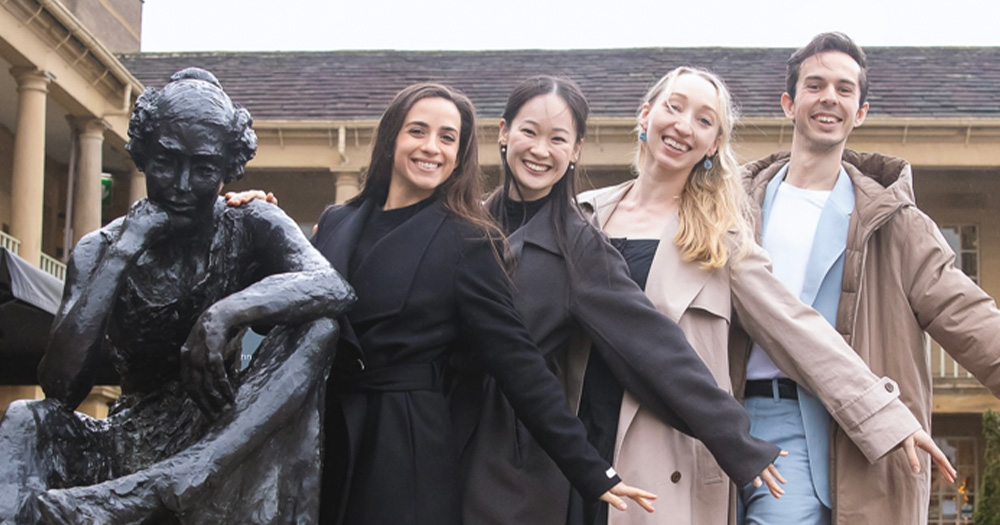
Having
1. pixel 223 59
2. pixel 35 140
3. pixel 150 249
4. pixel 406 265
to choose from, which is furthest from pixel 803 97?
pixel 223 59

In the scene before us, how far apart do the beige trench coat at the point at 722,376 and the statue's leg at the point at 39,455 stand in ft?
4.74

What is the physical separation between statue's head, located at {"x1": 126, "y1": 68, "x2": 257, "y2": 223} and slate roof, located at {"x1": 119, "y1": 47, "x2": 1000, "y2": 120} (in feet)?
43.7

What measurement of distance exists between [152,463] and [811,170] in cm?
234

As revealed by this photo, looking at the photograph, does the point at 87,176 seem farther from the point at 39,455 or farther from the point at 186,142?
the point at 39,455

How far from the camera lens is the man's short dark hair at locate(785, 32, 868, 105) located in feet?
13.1

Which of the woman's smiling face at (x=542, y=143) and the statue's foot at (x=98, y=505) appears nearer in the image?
the statue's foot at (x=98, y=505)

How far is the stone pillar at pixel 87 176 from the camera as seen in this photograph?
14.8 m

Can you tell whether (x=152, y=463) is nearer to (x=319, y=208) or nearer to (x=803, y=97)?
(x=803, y=97)

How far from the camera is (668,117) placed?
148 inches

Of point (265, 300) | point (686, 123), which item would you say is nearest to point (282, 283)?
point (265, 300)

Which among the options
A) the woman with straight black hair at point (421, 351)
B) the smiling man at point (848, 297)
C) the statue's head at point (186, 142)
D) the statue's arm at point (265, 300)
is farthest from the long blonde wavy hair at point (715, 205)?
the statue's head at point (186, 142)

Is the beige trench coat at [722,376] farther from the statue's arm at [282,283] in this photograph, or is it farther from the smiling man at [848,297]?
the statue's arm at [282,283]

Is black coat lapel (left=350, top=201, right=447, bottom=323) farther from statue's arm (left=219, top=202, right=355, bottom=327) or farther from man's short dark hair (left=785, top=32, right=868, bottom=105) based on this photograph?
man's short dark hair (left=785, top=32, right=868, bottom=105)

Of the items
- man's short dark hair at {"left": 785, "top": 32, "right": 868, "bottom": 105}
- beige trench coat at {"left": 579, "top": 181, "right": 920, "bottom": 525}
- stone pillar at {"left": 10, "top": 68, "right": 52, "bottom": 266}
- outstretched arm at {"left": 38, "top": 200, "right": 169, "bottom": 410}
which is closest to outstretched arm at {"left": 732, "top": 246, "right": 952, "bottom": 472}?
beige trench coat at {"left": 579, "top": 181, "right": 920, "bottom": 525}
